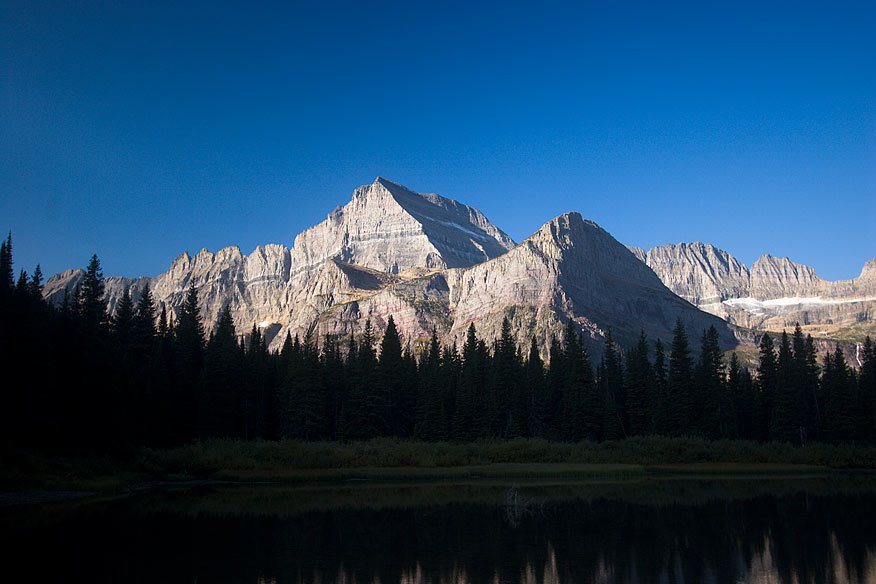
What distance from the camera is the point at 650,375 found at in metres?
111

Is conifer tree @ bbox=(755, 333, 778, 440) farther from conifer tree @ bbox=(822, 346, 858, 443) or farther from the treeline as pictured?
conifer tree @ bbox=(822, 346, 858, 443)

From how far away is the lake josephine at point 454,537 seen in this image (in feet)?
88.5

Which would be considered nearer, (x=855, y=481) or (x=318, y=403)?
(x=855, y=481)

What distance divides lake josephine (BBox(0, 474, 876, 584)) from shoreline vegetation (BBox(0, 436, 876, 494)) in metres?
8.53

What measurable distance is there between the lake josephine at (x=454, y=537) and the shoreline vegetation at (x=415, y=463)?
853 cm

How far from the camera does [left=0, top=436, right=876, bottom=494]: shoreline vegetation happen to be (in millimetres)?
59812

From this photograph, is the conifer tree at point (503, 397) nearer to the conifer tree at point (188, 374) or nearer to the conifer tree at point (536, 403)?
the conifer tree at point (536, 403)

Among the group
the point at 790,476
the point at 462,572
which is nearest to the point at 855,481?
the point at 790,476

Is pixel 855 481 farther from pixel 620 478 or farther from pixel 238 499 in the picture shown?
pixel 238 499

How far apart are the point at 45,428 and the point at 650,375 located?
84.6 m

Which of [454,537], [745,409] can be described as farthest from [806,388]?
[454,537]

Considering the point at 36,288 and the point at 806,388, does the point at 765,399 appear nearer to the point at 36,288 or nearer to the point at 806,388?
the point at 806,388

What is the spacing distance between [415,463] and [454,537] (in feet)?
146

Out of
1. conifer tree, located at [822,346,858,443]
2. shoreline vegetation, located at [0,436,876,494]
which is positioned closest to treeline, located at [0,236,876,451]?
conifer tree, located at [822,346,858,443]
